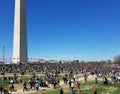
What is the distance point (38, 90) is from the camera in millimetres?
34812

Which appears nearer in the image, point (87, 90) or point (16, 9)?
point (87, 90)

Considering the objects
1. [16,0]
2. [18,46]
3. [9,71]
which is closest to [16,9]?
[16,0]

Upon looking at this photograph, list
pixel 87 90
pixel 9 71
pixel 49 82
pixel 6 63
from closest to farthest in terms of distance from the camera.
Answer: pixel 87 90 → pixel 49 82 → pixel 9 71 → pixel 6 63

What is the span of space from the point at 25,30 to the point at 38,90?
146 feet

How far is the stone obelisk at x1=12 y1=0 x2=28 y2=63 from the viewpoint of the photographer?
75188mm

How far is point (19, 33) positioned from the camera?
75.9 metres

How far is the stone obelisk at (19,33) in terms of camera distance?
75.2 meters

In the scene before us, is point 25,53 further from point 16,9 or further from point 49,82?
point 49,82

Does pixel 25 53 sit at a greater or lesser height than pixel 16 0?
lesser

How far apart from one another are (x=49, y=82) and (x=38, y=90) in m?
5.48

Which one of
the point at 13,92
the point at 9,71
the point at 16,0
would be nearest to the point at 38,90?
the point at 13,92

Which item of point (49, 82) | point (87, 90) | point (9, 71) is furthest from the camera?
point (9, 71)

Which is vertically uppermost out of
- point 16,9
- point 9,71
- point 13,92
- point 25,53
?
point 16,9

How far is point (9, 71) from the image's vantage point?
57.4 meters
